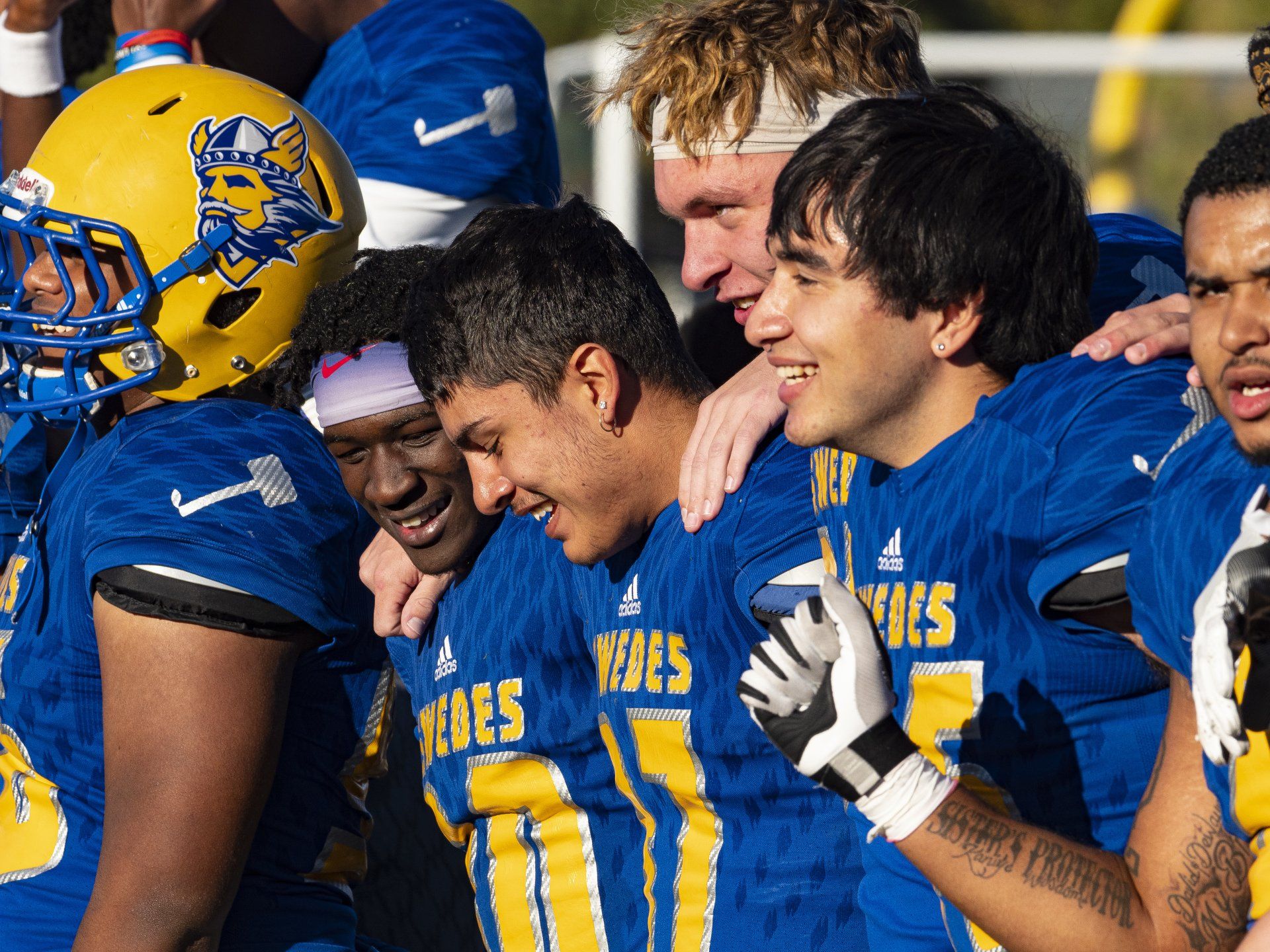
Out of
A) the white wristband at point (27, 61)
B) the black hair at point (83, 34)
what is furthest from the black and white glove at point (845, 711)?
the black hair at point (83, 34)

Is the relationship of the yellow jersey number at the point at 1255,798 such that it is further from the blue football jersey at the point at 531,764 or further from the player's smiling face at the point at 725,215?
the player's smiling face at the point at 725,215

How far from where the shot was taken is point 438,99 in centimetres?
469

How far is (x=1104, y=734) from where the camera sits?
7.95ft

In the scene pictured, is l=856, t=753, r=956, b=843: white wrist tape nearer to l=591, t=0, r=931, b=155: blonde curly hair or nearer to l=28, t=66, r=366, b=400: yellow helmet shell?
l=591, t=0, r=931, b=155: blonde curly hair

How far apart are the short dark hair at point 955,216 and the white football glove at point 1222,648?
0.62 m

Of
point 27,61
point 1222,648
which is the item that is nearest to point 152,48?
point 27,61

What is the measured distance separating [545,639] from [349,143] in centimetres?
218

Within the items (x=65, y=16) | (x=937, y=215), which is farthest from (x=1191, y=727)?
(x=65, y=16)

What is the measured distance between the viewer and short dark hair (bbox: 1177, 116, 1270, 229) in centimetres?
206

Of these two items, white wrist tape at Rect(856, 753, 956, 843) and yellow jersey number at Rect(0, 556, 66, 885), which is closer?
white wrist tape at Rect(856, 753, 956, 843)

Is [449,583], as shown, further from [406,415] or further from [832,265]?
[832,265]

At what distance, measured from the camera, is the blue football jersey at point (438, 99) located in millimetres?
4699

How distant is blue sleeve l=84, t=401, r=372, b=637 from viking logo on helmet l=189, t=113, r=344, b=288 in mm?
349

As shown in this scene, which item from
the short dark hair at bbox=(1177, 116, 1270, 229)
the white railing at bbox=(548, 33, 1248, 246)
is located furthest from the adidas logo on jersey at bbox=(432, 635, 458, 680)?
the white railing at bbox=(548, 33, 1248, 246)
